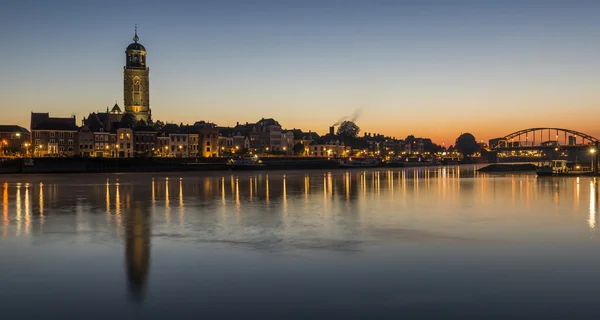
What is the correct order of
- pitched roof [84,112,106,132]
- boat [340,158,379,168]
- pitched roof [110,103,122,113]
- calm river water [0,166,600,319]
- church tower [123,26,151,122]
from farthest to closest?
church tower [123,26,151,122] < pitched roof [110,103,122,113] < boat [340,158,379,168] < pitched roof [84,112,106,132] < calm river water [0,166,600,319]

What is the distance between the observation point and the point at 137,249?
15.7 m

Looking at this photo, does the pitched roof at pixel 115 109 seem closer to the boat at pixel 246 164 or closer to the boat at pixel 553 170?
the boat at pixel 246 164

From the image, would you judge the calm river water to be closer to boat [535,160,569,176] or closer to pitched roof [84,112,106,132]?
boat [535,160,569,176]

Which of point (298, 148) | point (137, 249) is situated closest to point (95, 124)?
point (298, 148)

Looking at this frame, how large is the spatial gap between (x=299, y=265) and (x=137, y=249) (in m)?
5.40

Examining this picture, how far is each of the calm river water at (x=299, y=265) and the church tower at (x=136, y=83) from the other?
489ft

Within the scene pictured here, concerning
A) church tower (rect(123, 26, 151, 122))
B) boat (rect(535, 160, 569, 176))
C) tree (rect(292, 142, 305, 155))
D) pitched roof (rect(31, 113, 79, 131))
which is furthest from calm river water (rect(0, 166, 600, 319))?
church tower (rect(123, 26, 151, 122))

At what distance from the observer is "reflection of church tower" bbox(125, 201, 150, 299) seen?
11.5m

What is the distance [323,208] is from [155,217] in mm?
8953

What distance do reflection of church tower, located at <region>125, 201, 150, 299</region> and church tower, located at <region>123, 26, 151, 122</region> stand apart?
149020mm

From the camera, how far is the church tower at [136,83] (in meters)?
168

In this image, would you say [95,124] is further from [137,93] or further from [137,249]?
[137,249]

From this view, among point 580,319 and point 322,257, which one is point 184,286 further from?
point 580,319

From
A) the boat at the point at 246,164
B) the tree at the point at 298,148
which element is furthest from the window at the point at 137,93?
the boat at the point at 246,164
